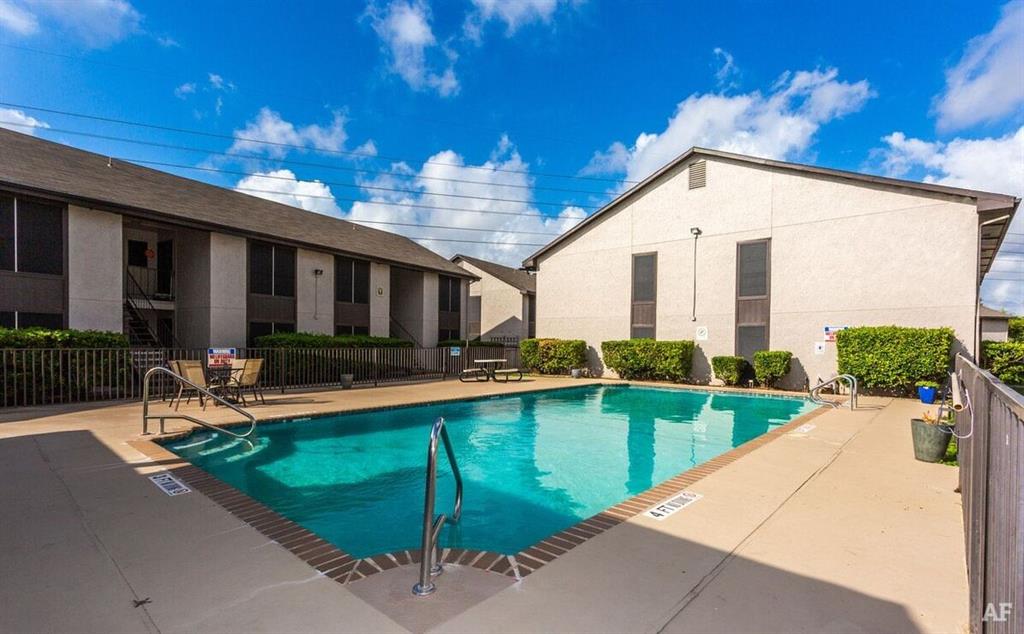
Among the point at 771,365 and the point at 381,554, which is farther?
the point at 771,365

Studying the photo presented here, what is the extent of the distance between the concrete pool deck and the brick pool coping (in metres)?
0.10

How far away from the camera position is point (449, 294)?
26.0 metres

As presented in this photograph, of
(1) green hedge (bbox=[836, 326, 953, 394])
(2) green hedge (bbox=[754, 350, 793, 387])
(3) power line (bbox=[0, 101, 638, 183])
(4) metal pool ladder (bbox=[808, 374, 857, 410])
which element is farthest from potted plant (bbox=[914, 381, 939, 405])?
(3) power line (bbox=[0, 101, 638, 183])

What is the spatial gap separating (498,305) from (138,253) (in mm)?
18797

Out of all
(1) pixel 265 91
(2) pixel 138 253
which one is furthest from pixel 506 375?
(1) pixel 265 91

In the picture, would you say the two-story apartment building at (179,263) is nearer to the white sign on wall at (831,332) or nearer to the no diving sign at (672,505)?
the no diving sign at (672,505)

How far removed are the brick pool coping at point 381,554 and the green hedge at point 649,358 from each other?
1333cm

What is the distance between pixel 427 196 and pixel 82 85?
15.7 metres

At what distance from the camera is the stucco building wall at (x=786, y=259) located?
45.9ft

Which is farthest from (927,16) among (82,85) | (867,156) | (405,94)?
(82,85)

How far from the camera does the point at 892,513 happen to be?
4324 millimetres

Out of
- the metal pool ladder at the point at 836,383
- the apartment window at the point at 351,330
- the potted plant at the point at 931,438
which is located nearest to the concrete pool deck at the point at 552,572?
the potted plant at the point at 931,438

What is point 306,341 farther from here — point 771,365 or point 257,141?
point 771,365

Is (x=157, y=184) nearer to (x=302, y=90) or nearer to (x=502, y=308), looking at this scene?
(x=302, y=90)
